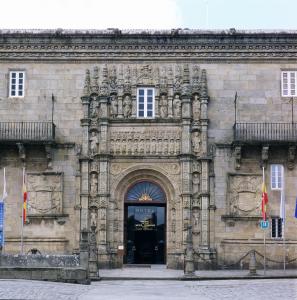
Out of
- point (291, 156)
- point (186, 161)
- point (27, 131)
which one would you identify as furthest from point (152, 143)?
point (291, 156)

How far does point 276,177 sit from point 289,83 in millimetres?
4589

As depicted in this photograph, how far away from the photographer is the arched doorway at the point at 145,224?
3741cm

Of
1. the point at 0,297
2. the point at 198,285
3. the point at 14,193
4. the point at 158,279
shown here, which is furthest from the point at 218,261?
the point at 0,297

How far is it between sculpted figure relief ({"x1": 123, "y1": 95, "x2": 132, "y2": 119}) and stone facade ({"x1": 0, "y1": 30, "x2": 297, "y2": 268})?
5 centimetres

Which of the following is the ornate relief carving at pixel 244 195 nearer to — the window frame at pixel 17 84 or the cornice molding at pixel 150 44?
the cornice molding at pixel 150 44

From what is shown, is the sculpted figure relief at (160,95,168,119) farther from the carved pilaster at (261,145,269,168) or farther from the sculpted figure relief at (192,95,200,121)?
the carved pilaster at (261,145,269,168)

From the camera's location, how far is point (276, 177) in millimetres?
36469

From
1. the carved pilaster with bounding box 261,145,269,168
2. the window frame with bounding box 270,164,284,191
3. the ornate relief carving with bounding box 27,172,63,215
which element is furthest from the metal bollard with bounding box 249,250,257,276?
the ornate relief carving with bounding box 27,172,63,215

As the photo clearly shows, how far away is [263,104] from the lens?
122 ft

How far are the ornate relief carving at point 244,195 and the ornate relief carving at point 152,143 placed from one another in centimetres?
313

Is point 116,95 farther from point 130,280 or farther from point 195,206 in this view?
point 130,280

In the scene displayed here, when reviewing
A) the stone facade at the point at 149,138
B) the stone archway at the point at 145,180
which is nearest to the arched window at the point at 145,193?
the stone archway at the point at 145,180

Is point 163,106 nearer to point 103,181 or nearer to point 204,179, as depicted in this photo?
point 204,179

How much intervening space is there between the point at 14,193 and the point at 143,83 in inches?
317
